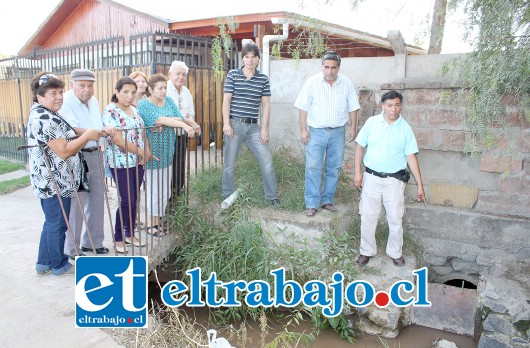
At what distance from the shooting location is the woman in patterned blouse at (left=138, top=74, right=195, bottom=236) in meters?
4.20

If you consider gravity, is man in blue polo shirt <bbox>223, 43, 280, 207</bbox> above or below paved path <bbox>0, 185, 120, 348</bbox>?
above

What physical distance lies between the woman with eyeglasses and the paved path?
256 millimetres

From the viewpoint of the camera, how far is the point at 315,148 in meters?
4.66

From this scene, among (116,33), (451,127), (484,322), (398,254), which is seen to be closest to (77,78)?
(398,254)

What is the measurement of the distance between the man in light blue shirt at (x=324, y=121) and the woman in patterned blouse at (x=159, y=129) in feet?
4.14

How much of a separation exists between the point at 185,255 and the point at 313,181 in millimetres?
1580

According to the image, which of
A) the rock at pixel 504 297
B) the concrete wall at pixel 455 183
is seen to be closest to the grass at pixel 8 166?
the concrete wall at pixel 455 183

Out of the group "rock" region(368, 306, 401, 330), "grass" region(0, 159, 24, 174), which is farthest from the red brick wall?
"grass" region(0, 159, 24, 174)

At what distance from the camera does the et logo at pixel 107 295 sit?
307 cm

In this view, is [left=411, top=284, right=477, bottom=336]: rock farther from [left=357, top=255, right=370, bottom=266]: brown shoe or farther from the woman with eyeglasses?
the woman with eyeglasses

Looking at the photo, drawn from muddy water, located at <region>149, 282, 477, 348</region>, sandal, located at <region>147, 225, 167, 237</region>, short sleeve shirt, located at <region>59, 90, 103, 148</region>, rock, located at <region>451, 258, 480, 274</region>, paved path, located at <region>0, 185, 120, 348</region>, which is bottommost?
muddy water, located at <region>149, 282, 477, 348</region>

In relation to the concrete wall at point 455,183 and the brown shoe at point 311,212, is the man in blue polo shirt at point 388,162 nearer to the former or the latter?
the brown shoe at point 311,212

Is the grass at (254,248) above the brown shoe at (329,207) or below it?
below

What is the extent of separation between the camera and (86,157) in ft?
12.8
